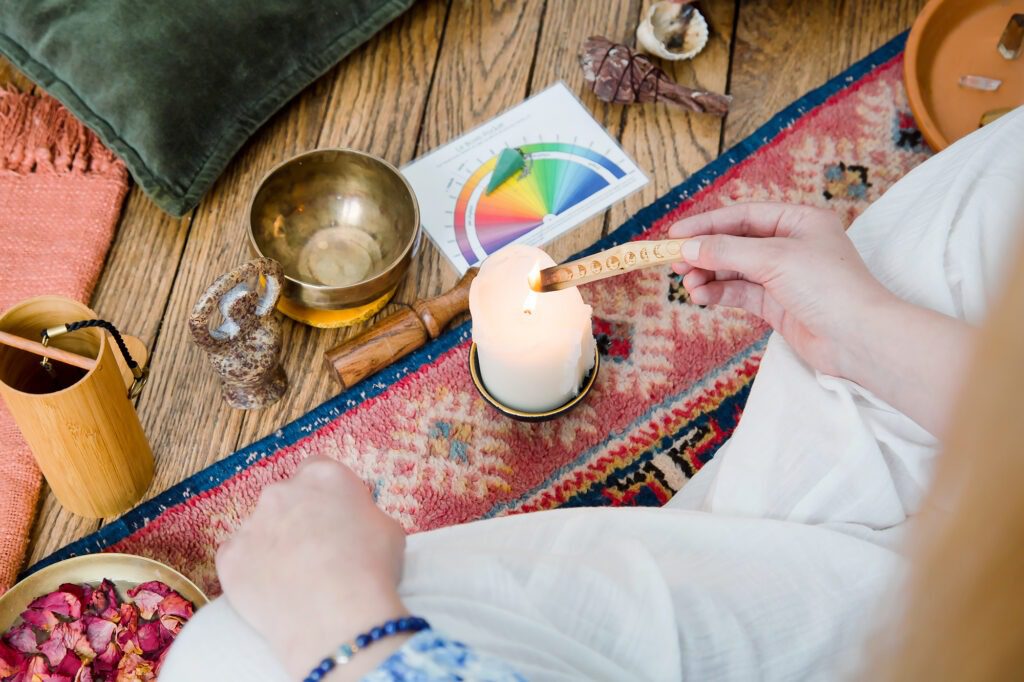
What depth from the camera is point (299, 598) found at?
690 millimetres

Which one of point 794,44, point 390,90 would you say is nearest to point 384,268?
point 390,90

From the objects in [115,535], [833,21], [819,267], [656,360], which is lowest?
[115,535]

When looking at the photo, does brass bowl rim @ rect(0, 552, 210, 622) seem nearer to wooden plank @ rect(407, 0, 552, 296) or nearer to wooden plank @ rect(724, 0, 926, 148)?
wooden plank @ rect(407, 0, 552, 296)

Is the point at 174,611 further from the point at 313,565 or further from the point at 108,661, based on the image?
the point at 313,565

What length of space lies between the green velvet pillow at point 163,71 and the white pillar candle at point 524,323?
47 cm

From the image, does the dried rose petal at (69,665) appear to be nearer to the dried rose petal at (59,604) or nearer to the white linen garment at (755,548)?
the dried rose petal at (59,604)

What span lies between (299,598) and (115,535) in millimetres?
513

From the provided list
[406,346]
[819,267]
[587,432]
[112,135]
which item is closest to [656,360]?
[587,432]

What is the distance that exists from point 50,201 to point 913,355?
1.05 meters

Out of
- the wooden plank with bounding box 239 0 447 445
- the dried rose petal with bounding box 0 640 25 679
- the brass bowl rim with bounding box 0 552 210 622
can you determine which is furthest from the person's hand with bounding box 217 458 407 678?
the wooden plank with bounding box 239 0 447 445

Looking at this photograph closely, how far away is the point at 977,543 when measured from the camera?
32cm

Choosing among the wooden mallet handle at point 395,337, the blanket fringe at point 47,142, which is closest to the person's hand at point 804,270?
the wooden mallet handle at point 395,337

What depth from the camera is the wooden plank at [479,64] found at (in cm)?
141

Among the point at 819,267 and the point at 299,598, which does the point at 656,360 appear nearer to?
the point at 819,267
